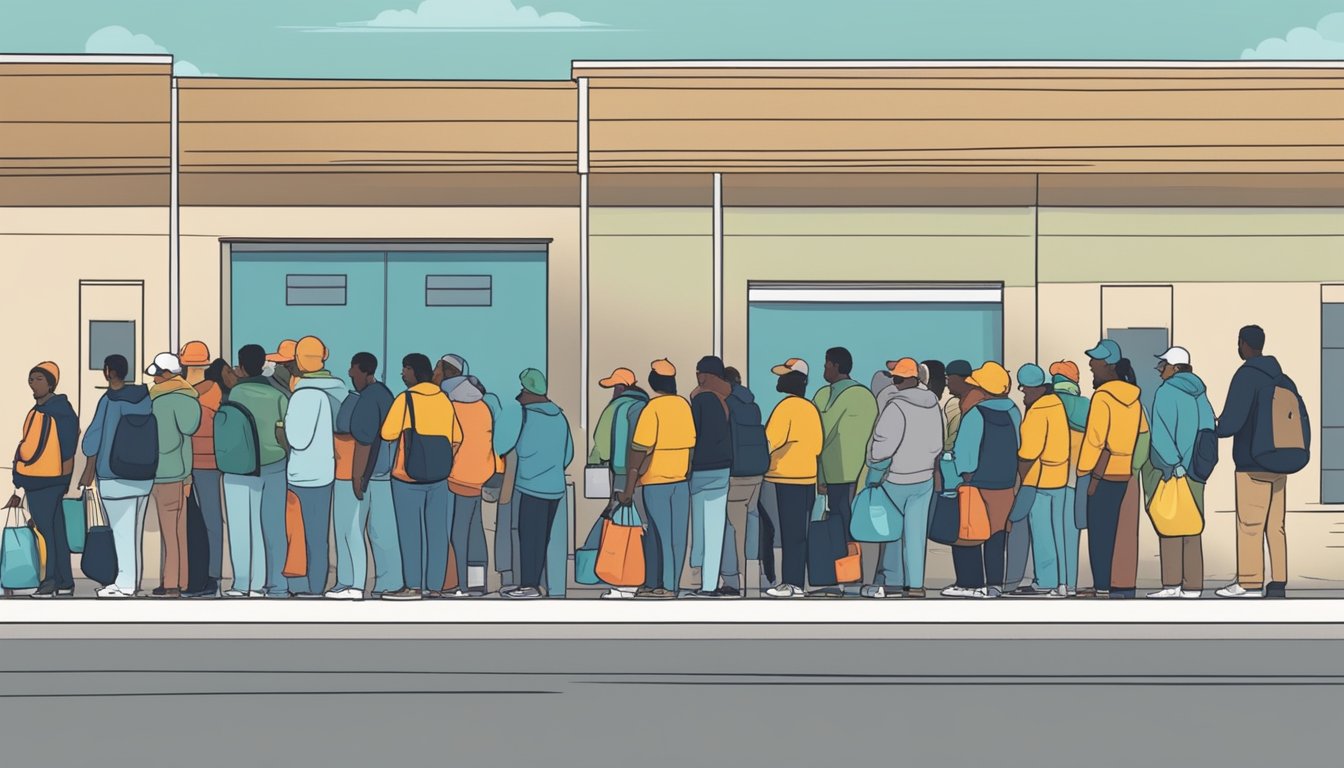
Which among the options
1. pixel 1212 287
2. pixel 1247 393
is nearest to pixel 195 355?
pixel 1247 393

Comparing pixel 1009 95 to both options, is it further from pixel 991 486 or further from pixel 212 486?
pixel 212 486

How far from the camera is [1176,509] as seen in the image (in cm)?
1662

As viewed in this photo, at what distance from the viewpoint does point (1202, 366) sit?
65.1 feet

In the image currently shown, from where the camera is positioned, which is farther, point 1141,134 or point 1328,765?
point 1141,134

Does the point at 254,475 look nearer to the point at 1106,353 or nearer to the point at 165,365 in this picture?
the point at 165,365

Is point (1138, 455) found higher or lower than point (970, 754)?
higher

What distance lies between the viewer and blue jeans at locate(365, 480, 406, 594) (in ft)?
54.5

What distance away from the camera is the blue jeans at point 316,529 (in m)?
16.5

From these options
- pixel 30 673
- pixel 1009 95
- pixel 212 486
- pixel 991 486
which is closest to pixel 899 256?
pixel 1009 95

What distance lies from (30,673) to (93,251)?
7.88 metres

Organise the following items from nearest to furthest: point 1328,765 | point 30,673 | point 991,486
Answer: point 1328,765
point 30,673
point 991,486

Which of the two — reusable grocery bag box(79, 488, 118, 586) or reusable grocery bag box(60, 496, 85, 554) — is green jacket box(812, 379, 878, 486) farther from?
reusable grocery bag box(60, 496, 85, 554)

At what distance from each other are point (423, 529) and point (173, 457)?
1965mm

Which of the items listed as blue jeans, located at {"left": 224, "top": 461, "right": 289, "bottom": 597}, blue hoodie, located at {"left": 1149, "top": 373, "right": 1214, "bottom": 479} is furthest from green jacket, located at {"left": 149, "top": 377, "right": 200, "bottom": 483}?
blue hoodie, located at {"left": 1149, "top": 373, "right": 1214, "bottom": 479}
